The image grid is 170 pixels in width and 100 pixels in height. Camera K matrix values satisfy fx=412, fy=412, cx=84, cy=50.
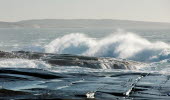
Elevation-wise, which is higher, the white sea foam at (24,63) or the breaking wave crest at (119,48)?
the breaking wave crest at (119,48)

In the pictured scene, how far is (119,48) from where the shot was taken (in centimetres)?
5600

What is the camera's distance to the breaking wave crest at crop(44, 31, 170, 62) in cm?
5238

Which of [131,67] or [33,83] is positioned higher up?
[131,67]

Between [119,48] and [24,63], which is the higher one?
[119,48]

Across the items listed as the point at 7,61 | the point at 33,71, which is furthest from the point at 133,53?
the point at 33,71

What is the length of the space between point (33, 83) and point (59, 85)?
4.04 feet

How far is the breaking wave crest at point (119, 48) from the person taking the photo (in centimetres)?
5238

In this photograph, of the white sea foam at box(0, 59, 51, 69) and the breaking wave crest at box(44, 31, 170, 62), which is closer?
the white sea foam at box(0, 59, 51, 69)

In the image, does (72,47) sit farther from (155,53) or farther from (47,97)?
(47,97)

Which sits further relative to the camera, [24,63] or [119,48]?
[119,48]

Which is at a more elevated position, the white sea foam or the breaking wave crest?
the breaking wave crest

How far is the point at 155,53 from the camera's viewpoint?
5219cm

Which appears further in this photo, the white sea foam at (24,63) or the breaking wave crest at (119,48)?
the breaking wave crest at (119,48)

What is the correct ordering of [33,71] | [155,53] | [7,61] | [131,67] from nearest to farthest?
[33,71], [7,61], [131,67], [155,53]
